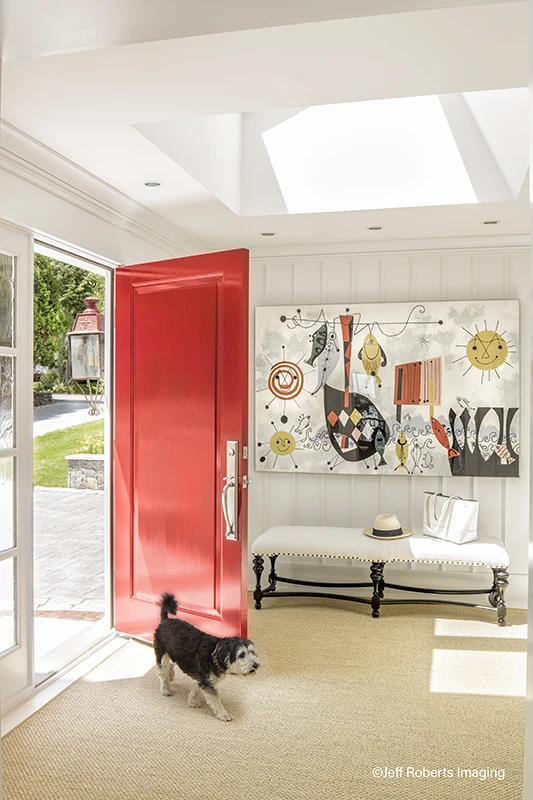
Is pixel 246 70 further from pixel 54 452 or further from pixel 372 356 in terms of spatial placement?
pixel 54 452

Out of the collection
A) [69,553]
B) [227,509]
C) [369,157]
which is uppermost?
[369,157]

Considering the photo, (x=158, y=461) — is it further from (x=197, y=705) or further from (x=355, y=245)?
(x=355, y=245)

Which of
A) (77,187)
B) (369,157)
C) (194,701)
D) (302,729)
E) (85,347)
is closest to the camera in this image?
(302,729)

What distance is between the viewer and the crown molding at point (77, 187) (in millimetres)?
2797

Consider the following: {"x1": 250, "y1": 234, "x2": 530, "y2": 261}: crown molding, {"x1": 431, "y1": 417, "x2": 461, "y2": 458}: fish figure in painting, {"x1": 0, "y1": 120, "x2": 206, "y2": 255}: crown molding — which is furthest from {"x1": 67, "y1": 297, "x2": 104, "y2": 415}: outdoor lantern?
{"x1": 431, "y1": 417, "x2": 461, "y2": 458}: fish figure in painting

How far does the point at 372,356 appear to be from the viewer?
477cm

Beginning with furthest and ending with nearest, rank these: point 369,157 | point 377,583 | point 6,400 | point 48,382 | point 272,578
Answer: point 48,382
point 272,578
point 377,583
point 369,157
point 6,400

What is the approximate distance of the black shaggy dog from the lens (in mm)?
2875

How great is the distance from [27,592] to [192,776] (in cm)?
113

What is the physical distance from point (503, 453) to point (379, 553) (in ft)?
3.68

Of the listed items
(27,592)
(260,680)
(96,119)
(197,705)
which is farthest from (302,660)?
(96,119)

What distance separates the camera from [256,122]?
3.84 metres

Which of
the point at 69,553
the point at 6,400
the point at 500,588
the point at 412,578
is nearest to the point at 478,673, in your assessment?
the point at 500,588

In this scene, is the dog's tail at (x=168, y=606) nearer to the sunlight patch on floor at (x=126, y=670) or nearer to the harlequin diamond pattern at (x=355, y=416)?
the sunlight patch on floor at (x=126, y=670)
